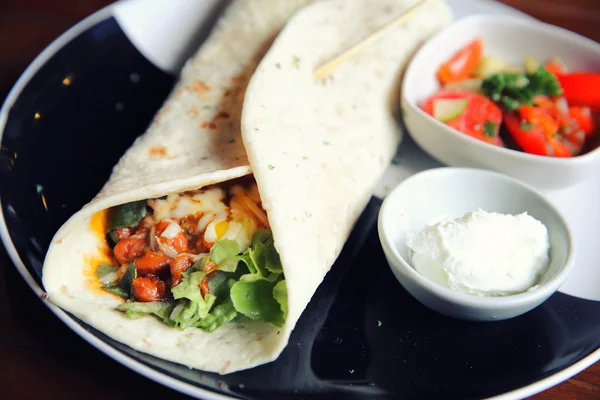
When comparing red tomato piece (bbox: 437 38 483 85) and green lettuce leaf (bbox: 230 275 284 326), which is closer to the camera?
green lettuce leaf (bbox: 230 275 284 326)

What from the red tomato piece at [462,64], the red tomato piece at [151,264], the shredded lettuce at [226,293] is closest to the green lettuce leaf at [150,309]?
the shredded lettuce at [226,293]

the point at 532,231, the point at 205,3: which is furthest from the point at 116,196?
the point at 205,3

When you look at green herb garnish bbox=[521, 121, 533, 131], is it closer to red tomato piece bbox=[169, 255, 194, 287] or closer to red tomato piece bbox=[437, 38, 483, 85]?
red tomato piece bbox=[437, 38, 483, 85]

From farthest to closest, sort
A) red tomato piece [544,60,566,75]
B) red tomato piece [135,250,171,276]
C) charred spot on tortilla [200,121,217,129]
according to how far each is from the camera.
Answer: red tomato piece [544,60,566,75]
charred spot on tortilla [200,121,217,129]
red tomato piece [135,250,171,276]

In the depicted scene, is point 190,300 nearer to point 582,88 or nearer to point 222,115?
point 222,115

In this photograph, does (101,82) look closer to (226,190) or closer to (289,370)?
(226,190)

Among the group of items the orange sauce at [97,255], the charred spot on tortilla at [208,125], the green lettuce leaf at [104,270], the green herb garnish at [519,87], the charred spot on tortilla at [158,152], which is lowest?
the green herb garnish at [519,87]

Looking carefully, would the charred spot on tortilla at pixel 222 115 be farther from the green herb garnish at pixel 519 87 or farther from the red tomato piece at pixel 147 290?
the green herb garnish at pixel 519 87

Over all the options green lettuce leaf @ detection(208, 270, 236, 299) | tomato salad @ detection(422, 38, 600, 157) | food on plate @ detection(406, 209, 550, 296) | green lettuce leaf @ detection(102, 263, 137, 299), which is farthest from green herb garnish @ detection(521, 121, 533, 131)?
green lettuce leaf @ detection(102, 263, 137, 299)
